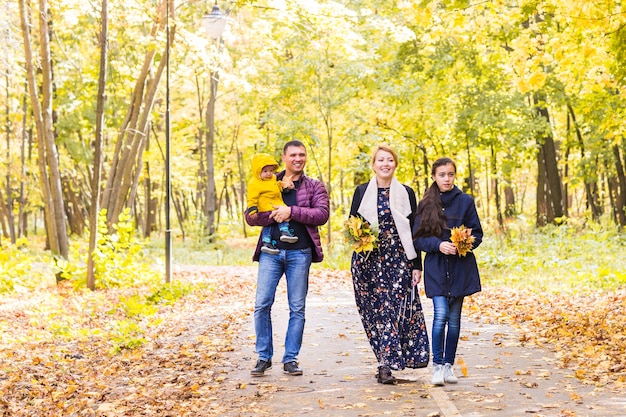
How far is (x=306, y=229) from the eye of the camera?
23.8ft

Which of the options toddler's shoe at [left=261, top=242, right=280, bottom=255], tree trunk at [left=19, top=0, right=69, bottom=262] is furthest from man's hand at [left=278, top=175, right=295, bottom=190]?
tree trunk at [left=19, top=0, right=69, bottom=262]

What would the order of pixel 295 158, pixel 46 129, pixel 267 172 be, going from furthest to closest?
pixel 46 129 → pixel 295 158 → pixel 267 172

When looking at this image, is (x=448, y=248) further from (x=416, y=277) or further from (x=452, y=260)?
(x=416, y=277)

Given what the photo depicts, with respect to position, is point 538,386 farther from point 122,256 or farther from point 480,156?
point 480,156

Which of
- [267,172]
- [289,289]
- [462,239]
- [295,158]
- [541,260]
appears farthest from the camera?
[541,260]

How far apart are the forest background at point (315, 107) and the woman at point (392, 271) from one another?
1863 mm

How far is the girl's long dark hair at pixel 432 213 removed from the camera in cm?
677

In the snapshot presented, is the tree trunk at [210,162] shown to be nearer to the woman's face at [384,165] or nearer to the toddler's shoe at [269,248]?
the toddler's shoe at [269,248]

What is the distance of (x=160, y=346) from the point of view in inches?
382

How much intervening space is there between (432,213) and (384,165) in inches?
23.4

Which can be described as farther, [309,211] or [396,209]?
[309,211]

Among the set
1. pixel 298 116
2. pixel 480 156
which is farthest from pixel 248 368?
pixel 480 156

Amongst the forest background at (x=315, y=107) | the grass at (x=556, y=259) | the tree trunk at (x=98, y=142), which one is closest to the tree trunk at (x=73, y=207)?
the forest background at (x=315, y=107)

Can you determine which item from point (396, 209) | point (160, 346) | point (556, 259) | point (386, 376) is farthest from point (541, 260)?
point (386, 376)
